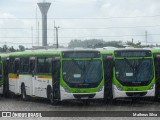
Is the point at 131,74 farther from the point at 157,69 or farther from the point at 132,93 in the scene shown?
the point at 157,69

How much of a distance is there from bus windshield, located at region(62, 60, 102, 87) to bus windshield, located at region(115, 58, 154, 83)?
109 cm

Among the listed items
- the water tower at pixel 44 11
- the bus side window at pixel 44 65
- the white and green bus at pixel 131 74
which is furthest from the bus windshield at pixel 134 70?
the water tower at pixel 44 11

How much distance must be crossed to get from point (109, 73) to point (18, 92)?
6.83 metres

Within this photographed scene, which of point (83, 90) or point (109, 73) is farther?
point (109, 73)

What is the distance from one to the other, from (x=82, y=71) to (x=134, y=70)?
255 cm

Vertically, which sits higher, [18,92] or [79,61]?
[79,61]

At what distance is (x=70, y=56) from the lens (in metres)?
25.8

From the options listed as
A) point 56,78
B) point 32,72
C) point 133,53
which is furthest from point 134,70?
point 32,72

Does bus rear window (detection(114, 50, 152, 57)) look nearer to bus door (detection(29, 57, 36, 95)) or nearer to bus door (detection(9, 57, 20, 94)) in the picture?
bus door (detection(29, 57, 36, 95))

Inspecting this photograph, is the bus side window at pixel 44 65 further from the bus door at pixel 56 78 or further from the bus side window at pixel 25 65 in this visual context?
the bus side window at pixel 25 65

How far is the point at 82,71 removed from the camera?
84.4 feet

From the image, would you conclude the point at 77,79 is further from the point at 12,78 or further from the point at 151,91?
the point at 12,78

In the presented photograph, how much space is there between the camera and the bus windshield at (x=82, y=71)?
25531mm

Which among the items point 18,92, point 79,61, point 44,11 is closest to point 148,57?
point 79,61
